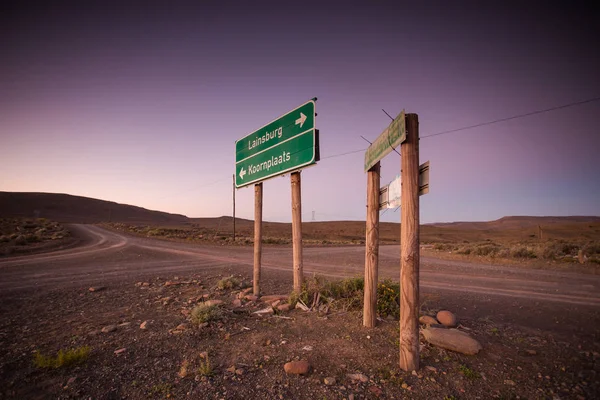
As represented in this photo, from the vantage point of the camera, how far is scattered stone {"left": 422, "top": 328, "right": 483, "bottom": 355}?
406cm

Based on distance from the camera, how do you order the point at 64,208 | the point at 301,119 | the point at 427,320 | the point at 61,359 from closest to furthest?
the point at 61,359
the point at 427,320
the point at 301,119
the point at 64,208

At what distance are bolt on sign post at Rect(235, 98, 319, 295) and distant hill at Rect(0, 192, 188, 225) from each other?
11021 centimetres

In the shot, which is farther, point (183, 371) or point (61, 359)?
point (61, 359)

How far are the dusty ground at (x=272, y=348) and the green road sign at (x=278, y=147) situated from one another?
3192 millimetres

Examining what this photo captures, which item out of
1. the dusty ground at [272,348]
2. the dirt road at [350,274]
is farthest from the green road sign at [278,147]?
the dirt road at [350,274]

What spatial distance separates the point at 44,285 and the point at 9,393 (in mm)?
6963

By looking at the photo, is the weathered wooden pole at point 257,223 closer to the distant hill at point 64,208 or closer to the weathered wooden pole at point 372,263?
the weathered wooden pole at point 372,263

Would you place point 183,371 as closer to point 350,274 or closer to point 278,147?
point 278,147

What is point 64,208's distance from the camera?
376ft

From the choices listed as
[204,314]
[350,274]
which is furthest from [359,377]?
[350,274]

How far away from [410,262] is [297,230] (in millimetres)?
3076

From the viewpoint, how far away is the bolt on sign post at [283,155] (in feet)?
19.5

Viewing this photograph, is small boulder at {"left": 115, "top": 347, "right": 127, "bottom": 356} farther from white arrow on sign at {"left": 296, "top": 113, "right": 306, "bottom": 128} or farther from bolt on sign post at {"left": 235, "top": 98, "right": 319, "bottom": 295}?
white arrow on sign at {"left": 296, "top": 113, "right": 306, "bottom": 128}

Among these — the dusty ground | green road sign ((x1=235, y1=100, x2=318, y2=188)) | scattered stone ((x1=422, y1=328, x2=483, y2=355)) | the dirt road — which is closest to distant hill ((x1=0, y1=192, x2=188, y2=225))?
the dirt road
